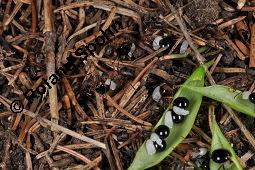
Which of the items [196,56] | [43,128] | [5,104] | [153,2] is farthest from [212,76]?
[5,104]

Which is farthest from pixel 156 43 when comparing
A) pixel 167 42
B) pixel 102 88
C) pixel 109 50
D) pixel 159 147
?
pixel 159 147

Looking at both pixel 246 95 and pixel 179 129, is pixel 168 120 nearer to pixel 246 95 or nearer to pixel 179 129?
pixel 179 129

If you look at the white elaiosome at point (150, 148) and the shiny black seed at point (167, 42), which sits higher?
the shiny black seed at point (167, 42)

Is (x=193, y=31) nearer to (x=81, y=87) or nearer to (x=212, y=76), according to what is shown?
(x=212, y=76)

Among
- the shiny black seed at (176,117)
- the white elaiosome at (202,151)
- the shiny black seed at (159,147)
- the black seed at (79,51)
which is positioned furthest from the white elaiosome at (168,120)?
the black seed at (79,51)

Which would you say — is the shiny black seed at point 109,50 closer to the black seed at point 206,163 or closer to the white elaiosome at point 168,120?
the white elaiosome at point 168,120

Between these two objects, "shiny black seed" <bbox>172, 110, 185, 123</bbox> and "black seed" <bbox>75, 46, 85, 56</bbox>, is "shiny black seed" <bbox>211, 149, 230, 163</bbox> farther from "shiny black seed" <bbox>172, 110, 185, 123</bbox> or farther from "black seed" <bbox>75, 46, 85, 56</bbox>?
"black seed" <bbox>75, 46, 85, 56</bbox>

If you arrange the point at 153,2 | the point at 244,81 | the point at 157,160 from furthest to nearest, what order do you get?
the point at 153,2 → the point at 244,81 → the point at 157,160
